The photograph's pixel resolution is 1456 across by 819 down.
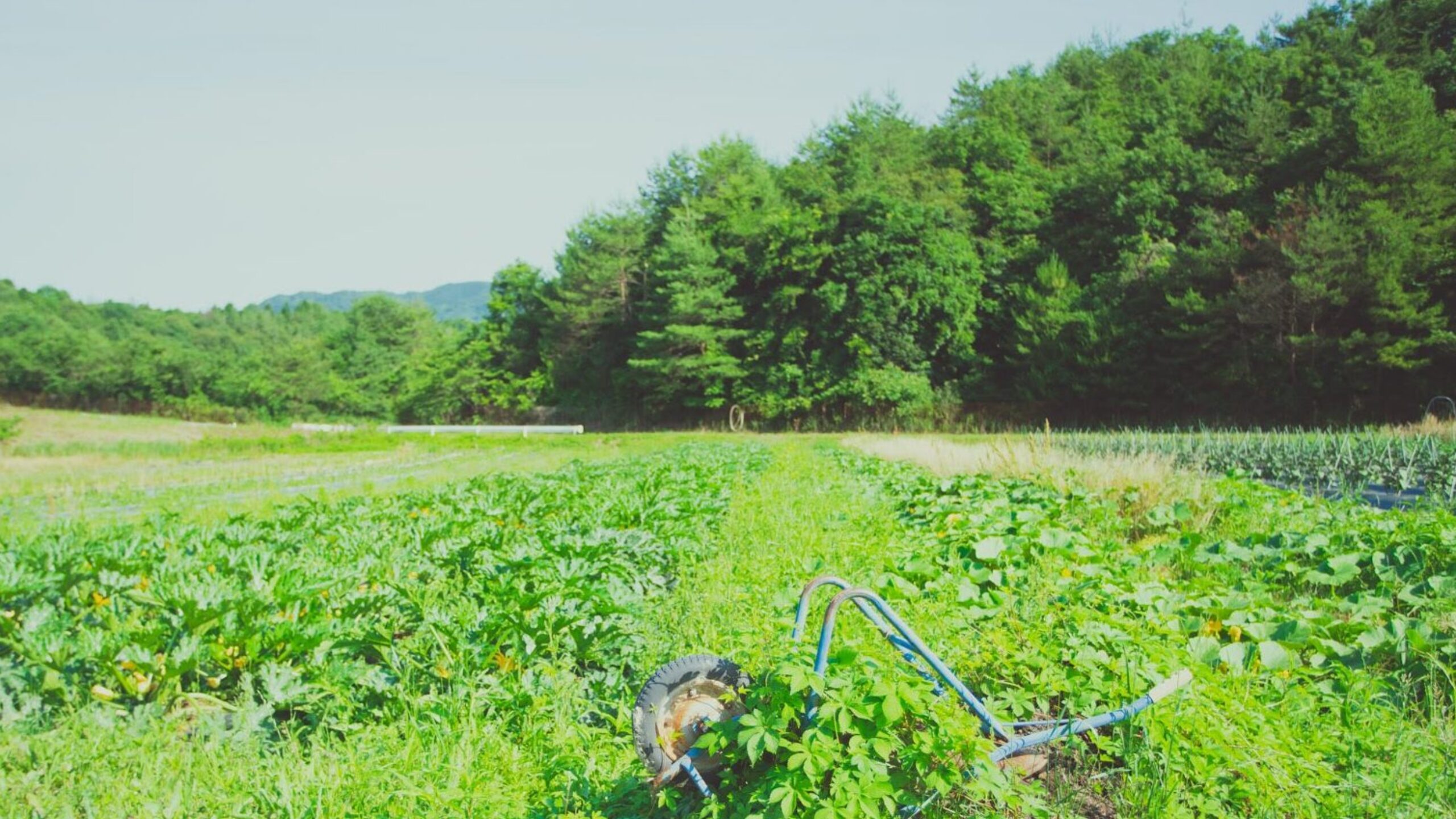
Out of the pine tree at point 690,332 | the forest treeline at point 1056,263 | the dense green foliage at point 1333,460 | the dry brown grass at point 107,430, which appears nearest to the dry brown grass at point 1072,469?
the dense green foliage at point 1333,460

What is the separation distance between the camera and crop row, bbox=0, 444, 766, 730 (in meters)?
3.63

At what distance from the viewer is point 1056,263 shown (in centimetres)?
3128

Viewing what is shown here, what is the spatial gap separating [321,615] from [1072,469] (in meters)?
7.74

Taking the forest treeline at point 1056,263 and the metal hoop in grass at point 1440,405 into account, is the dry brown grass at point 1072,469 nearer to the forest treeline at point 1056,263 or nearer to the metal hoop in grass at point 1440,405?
the metal hoop in grass at point 1440,405

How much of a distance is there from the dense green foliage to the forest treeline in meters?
12.2

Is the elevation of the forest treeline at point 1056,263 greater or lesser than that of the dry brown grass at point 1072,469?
greater

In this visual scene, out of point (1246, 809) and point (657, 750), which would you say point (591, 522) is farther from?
point (1246, 809)

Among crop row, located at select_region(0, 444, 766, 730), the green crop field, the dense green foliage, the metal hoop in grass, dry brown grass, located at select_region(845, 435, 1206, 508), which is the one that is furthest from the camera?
the metal hoop in grass

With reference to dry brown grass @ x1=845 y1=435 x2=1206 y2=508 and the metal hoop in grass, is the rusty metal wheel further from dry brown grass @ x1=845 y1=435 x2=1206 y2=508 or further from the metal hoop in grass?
the metal hoop in grass

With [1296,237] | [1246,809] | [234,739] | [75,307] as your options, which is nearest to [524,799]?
[234,739]

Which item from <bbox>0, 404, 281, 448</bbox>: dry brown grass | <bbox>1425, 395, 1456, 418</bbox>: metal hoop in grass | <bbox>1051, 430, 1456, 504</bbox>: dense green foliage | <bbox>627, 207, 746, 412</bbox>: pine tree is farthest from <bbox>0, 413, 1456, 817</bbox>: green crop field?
<bbox>627, 207, 746, 412</bbox>: pine tree

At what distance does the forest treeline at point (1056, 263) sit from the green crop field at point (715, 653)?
20.8 meters

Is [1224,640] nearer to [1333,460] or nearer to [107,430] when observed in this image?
[1333,460]

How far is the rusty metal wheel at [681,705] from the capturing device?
2.42 meters
